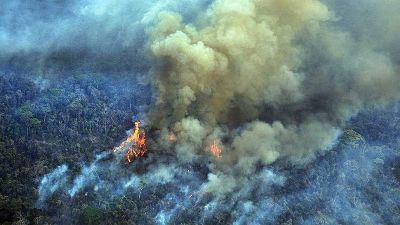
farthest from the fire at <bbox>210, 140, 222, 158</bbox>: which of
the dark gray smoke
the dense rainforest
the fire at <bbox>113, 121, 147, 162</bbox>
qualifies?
the fire at <bbox>113, 121, 147, 162</bbox>

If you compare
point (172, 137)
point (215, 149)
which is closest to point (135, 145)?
point (172, 137)

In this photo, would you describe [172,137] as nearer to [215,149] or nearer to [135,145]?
[135,145]

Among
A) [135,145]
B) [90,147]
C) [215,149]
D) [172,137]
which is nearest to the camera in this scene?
[172,137]

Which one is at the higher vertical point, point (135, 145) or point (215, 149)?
point (215, 149)

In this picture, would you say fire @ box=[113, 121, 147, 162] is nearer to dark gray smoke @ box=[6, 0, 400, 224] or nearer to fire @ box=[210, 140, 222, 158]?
dark gray smoke @ box=[6, 0, 400, 224]

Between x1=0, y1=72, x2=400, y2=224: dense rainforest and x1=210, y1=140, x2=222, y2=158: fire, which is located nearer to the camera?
x1=0, y1=72, x2=400, y2=224: dense rainforest

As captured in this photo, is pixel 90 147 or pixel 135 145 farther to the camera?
pixel 90 147

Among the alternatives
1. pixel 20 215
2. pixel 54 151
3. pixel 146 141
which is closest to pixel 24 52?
pixel 54 151

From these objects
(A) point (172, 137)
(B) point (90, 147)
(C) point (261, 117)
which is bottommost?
(B) point (90, 147)
